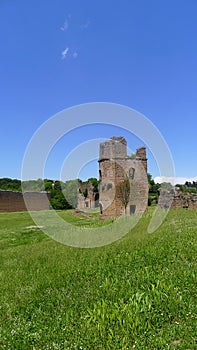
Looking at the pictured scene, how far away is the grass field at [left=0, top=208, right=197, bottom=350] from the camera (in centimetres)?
398

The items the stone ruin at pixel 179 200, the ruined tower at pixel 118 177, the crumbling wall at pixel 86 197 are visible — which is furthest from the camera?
the crumbling wall at pixel 86 197

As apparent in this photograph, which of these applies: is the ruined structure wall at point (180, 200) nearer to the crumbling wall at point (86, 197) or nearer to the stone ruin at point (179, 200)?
the stone ruin at point (179, 200)

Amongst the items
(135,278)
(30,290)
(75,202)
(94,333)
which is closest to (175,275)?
(135,278)

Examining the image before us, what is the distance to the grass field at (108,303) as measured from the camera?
13.1ft

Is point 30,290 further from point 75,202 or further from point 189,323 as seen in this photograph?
point 75,202

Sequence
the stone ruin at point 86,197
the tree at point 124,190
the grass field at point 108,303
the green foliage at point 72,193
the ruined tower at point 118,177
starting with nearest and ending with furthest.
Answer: the grass field at point 108,303 → the tree at point 124,190 → the ruined tower at point 118,177 → the stone ruin at point 86,197 → the green foliage at point 72,193

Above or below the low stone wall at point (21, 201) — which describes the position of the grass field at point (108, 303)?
below

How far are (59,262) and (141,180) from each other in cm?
2582

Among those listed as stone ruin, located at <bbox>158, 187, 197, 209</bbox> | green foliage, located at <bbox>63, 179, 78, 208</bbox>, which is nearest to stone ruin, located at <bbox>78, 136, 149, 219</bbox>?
stone ruin, located at <bbox>158, 187, 197, 209</bbox>

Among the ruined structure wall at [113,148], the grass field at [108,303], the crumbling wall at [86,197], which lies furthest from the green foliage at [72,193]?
the grass field at [108,303]

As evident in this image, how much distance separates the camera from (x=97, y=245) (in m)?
10.7

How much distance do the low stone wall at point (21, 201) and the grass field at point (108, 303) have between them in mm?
39886

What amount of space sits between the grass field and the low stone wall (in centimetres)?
3989

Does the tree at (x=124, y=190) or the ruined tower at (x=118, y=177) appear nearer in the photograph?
the tree at (x=124, y=190)
